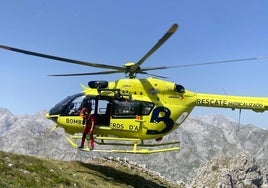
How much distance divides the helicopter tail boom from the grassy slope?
729 cm

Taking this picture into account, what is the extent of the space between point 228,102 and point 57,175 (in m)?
13.8

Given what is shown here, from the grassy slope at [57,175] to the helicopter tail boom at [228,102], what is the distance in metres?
7.29

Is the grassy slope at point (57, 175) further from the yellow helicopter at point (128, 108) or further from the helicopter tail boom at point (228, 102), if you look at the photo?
the helicopter tail boom at point (228, 102)

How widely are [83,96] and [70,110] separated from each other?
53.9 inches

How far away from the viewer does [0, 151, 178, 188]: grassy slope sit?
20.4 m

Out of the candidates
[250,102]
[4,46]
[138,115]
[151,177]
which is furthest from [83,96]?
[250,102]

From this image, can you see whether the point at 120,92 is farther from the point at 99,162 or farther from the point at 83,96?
the point at 99,162

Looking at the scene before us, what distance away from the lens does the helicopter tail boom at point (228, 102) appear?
99.5 ft

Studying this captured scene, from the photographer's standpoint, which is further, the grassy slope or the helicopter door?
the helicopter door

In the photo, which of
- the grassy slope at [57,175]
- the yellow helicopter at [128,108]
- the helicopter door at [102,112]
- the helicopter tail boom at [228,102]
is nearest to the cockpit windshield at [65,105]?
the yellow helicopter at [128,108]

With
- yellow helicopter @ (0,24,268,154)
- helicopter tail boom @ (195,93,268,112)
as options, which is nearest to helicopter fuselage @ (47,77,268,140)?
yellow helicopter @ (0,24,268,154)

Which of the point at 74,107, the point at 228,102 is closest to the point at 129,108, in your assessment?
the point at 74,107

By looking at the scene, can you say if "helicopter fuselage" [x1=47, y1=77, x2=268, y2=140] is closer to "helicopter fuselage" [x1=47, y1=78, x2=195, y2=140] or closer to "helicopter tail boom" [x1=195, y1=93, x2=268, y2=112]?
"helicopter fuselage" [x1=47, y1=78, x2=195, y2=140]

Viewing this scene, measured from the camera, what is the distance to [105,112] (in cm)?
2897
